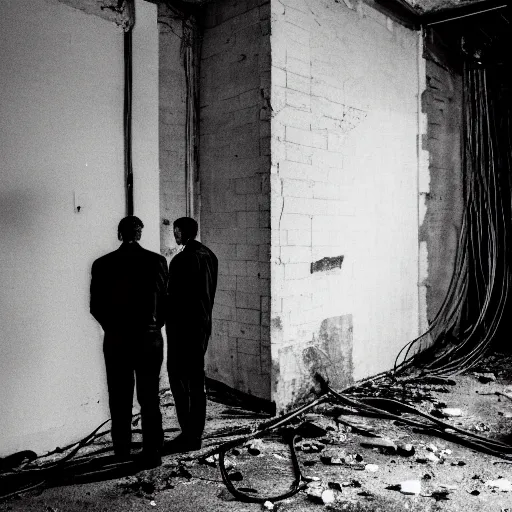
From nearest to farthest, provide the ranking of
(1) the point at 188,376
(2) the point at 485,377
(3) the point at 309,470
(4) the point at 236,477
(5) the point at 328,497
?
(5) the point at 328,497 → (4) the point at 236,477 → (3) the point at 309,470 → (1) the point at 188,376 → (2) the point at 485,377

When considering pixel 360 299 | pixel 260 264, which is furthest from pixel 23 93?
pixel 360 299

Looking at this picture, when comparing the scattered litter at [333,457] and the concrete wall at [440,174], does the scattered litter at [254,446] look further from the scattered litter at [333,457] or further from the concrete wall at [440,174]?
the concrete wall at [440,174]

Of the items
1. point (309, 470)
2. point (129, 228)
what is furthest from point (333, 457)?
point (129, 228)

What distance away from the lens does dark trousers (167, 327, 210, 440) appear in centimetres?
349

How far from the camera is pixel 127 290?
3.20 metres

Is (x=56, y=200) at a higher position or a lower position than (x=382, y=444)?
higher

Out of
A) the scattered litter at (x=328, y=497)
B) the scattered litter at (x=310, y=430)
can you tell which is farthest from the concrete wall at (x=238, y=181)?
the scattered litter at (x=328, y=497)

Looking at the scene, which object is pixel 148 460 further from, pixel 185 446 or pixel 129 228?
pixel 129 228

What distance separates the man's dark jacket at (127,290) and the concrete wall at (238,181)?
1294 mm

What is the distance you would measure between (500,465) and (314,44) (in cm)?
354

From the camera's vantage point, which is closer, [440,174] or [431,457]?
[431,457]

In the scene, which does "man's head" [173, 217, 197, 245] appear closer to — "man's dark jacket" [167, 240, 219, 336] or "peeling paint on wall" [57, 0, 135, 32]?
"man's dark jacket" [167, 240, 219, 336]

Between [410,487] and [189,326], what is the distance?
1.64 metres

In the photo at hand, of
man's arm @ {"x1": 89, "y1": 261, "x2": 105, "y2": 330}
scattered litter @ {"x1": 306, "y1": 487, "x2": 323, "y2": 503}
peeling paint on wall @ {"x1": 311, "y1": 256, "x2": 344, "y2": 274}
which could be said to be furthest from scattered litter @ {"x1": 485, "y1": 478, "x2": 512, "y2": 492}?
man's arm @ {"x1": 89, "y1": 261, "x2": 105, "y2": 330}
